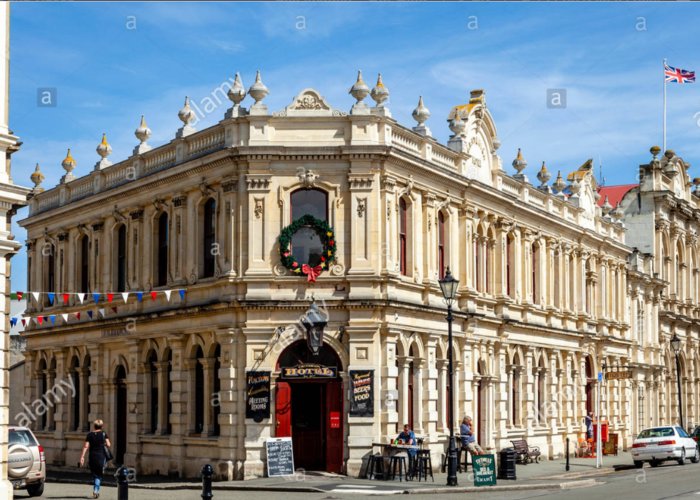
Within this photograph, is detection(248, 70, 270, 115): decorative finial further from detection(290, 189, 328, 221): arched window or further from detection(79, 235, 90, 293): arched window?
detection(79, 235, 90, 293): arched window

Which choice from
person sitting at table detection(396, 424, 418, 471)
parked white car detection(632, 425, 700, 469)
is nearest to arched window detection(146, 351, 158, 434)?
person sitting at table detection(396, 424, 418, 471)

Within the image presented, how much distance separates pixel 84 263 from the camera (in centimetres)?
4472

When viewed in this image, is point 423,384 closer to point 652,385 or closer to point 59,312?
point 59,312

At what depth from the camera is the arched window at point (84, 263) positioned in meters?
44.4

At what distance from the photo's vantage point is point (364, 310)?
115 ft

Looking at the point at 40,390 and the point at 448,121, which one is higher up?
the point at 448,121

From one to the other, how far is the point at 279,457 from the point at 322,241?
20.7 feet

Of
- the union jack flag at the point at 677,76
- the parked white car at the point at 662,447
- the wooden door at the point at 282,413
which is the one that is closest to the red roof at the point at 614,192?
the union jack flag at the point at 677,76

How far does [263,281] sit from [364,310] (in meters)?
3.01

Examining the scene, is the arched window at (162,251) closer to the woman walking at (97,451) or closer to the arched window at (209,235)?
the arched window at (209,235)

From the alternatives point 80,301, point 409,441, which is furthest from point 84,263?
point 409,441

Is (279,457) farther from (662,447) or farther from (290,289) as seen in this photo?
(662,447)

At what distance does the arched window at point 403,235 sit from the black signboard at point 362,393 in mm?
4091

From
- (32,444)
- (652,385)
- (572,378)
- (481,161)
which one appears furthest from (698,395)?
(32,444)
